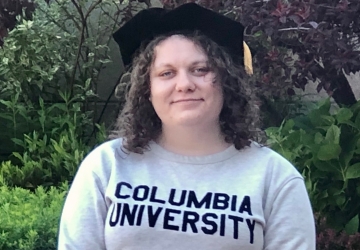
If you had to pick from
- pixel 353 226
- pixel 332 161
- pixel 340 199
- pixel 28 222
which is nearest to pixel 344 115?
pixel 332 161

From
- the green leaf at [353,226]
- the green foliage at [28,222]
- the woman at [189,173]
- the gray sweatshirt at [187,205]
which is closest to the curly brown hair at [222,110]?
the woman at [189,173]

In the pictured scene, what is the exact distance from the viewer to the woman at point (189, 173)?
72.2 inches

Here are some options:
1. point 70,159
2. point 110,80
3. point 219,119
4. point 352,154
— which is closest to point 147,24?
point 219,119

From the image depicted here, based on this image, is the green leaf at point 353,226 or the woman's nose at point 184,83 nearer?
the woman's nose at point 184,83

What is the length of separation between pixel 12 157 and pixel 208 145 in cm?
245

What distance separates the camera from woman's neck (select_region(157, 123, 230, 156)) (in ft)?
6.49

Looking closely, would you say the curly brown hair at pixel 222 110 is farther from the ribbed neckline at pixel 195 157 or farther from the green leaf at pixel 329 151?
the green leaf at pixel 329 151

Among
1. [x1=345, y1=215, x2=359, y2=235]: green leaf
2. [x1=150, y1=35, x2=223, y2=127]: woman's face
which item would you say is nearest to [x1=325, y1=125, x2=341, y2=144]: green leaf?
[x1=345, y1=215, x2=359, y2=235]: green leaf

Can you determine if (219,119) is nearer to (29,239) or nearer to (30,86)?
(29,239)

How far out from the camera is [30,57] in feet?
13.2

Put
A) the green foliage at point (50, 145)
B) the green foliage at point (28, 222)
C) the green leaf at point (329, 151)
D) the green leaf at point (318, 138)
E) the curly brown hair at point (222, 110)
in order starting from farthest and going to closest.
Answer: the green foliage at point (50, 145), the green leaf at point (318, 138), the green leaf at point (329, 151), the green foliage at point (28, 222), the curly brown hair at point (222, 110)

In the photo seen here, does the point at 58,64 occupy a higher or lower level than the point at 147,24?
lower

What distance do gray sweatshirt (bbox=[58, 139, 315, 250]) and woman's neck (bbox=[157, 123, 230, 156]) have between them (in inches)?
1.2

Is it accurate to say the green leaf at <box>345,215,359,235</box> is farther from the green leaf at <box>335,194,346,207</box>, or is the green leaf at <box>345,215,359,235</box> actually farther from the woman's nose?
the woman's nose
